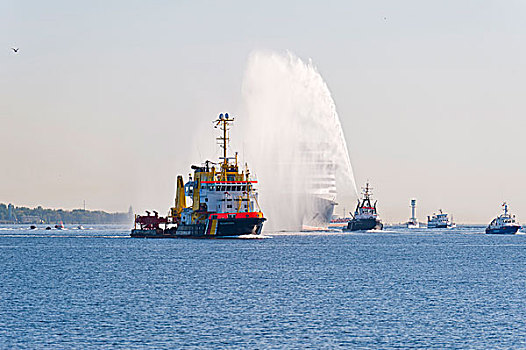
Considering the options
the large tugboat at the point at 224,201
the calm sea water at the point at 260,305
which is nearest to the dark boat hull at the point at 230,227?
the large tugboat at the point at 224,201

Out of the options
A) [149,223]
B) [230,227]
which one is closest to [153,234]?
[149,223]

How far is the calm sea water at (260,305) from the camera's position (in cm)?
4156

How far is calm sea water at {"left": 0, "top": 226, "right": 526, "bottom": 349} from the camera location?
136 ft

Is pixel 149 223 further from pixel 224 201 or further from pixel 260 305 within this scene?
pixel 260 305

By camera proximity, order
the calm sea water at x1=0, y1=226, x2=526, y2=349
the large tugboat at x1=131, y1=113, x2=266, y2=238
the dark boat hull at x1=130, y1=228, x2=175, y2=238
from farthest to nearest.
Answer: the dark boat hull at x1=130, y1=228, x2=175, y2=238, the large tugboat at x1=131, y1=113, x2=266, y2=238, the calm sea water at x1=0, y1=226, x2=526, y2=349

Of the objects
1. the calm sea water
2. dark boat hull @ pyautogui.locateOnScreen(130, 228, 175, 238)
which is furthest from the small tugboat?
the calm sea water

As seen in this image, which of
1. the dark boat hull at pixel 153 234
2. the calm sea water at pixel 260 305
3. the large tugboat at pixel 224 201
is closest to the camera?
the calm sea water at pixel 260 305

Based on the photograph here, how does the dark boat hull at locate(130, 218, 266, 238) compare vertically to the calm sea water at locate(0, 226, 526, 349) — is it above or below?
above

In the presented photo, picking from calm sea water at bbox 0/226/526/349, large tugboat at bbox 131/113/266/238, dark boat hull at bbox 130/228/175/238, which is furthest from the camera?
dark boat hull at bbox 130/228/175/238

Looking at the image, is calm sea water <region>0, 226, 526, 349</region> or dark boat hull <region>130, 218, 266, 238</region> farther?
dark boat hull <region>130, 218, 266, 238</region>

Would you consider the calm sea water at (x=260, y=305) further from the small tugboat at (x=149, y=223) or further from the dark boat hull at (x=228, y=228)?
the small tugboat at (x=149, y=223)

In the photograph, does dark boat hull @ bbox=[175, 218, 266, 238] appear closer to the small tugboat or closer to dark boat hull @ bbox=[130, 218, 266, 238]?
dark boat hull @ bbox=[130, 218, 266, 238]

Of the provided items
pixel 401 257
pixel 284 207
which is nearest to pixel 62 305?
pixel 401 257

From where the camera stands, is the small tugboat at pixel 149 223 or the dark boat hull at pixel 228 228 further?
the small tugboat at pixel 149 223
